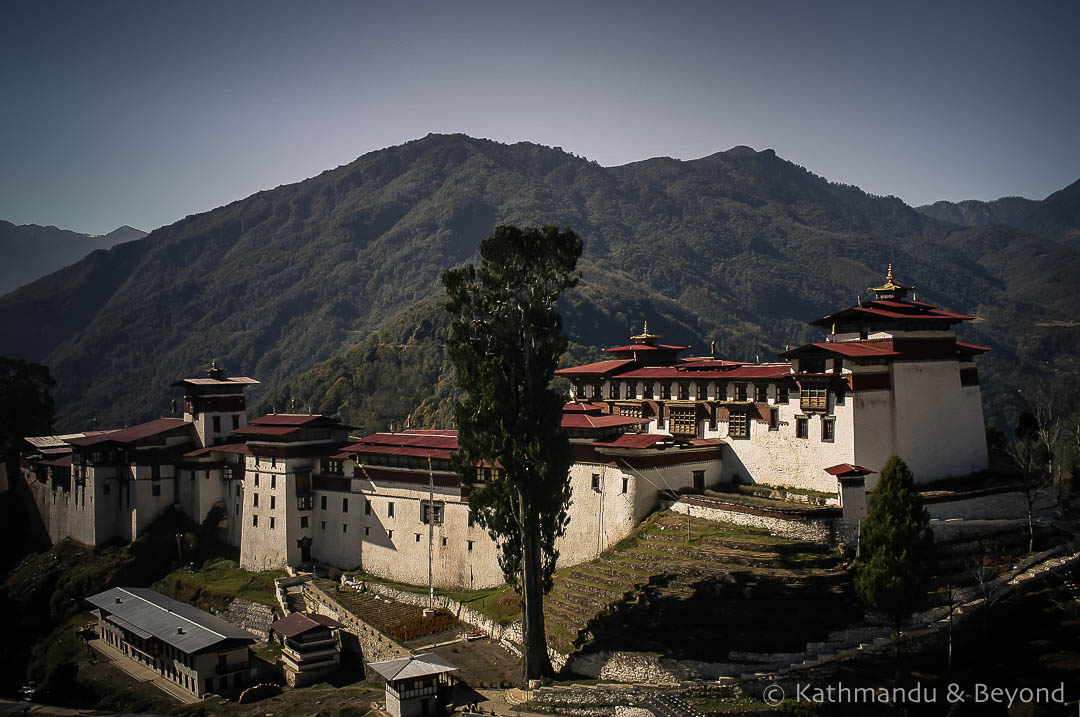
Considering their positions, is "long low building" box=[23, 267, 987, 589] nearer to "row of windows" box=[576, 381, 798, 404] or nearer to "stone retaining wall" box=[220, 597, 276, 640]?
"row of windows" box=[576, 381, 798, 404]

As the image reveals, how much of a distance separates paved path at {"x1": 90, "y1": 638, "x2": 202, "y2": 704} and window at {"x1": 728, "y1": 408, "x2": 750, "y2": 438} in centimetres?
2912

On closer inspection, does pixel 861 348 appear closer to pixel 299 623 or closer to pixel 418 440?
pixel 418 440

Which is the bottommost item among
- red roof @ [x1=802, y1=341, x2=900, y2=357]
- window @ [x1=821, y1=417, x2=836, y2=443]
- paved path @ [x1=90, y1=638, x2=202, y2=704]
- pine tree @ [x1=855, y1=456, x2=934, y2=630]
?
paved path @ [x1=90, y1=638, x2=202, y2=704]

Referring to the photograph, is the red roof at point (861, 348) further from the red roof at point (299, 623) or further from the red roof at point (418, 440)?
the red roof at point (299, 623)

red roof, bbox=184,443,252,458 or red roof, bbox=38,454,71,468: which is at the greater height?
red roof, bbox=184,443,252,458

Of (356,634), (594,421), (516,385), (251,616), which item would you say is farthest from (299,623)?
(594,421)

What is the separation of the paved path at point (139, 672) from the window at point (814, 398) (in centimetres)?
3193

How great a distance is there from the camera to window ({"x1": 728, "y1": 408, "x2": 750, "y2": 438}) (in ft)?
138

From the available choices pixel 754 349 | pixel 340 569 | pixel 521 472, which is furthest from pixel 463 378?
pixel 754 349

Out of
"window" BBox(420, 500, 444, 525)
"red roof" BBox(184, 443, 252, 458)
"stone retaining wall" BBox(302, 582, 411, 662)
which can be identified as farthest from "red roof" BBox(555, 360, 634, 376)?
"red roof" BBox(184, 443, 252, 458)

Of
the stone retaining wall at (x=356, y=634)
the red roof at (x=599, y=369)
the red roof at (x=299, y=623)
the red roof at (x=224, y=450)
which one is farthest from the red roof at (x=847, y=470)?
the red roof at (x=224, y=450)

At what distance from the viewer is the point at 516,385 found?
3428 cm

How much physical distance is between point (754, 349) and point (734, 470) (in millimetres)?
133472

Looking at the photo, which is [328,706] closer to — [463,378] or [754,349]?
[463,378]
